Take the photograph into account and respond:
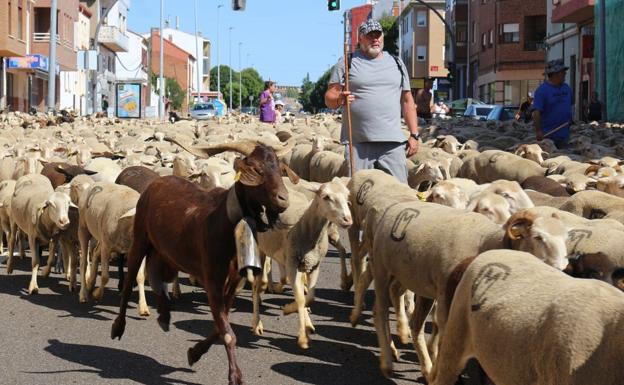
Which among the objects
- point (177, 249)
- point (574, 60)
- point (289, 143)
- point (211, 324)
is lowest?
point (211, 324)

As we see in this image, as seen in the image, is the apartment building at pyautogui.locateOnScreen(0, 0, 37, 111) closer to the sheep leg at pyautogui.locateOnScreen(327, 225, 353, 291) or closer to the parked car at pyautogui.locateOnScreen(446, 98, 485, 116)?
the parked car at pyautogui.locateOnScreen(446, 98, 485, 116)

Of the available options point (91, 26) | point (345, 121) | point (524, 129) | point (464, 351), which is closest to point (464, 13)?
point (91, 26)

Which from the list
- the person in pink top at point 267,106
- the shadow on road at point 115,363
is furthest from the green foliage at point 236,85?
the shadow on road at point 115,363

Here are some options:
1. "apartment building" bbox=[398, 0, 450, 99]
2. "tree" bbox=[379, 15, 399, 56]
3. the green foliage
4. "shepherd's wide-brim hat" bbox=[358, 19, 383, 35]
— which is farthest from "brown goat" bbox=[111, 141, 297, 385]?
the green foliage

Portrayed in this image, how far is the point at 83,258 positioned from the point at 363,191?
8.82 feet

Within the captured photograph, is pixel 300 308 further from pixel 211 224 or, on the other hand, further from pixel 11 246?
pixel 11 246

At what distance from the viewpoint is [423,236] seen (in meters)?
6.53

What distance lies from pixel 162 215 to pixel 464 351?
269 cm

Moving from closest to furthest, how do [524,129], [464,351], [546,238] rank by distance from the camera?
[464,351] < [546,238] < [524,129]

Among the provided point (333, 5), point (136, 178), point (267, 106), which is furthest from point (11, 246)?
point (267, 106)

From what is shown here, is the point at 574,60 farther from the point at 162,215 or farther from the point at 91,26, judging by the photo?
the point at 91,26

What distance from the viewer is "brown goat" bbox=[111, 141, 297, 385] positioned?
611 centimetres

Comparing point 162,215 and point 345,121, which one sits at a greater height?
point 345,121

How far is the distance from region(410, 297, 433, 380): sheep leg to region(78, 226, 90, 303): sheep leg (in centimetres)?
364
